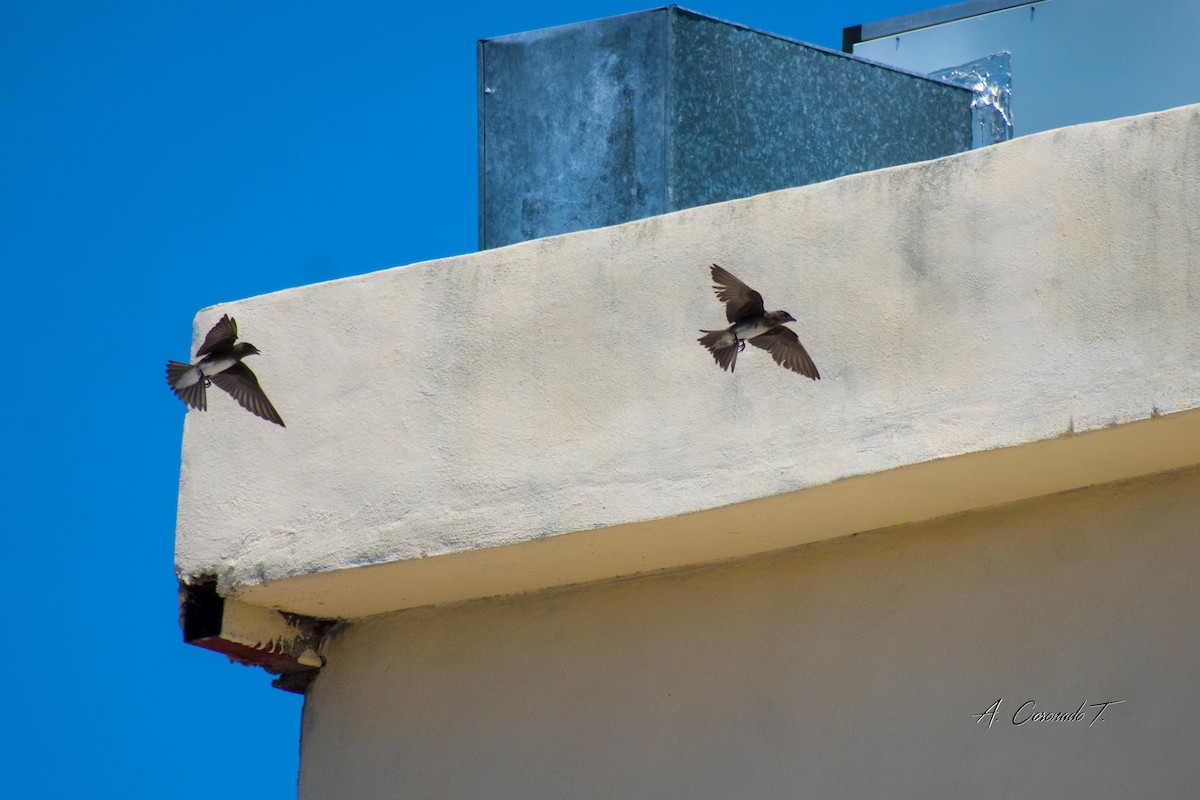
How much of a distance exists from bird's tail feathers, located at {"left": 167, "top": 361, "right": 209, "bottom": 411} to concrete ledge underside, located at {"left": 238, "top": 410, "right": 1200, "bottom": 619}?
0.58 meters

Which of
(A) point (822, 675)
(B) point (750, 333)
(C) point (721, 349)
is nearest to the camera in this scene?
(B) point (750, 333)

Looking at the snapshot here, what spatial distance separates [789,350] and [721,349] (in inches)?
7.4

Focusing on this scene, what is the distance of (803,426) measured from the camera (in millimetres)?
4516

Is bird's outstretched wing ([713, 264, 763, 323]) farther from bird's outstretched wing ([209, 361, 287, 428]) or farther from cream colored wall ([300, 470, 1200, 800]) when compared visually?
bird's outstretched wing ([209, 361, 287, 428])

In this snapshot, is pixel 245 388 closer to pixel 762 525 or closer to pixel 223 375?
pixel 223 375

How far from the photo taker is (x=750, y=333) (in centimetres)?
448

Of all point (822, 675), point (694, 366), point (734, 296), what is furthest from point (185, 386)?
point (822, 675)

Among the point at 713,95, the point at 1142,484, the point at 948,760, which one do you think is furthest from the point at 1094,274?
the point at 713,95

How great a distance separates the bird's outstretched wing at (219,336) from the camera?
5062mm

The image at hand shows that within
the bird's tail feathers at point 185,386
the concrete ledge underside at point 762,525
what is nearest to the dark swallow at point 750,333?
the concrete ledge underside at point 762,525

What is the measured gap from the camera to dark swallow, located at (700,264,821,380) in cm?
445

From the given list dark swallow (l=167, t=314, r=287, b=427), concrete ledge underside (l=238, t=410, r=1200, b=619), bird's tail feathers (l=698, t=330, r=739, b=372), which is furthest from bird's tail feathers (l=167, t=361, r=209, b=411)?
bird's tail feathers (l=698, t=330, r=739, b=372)
